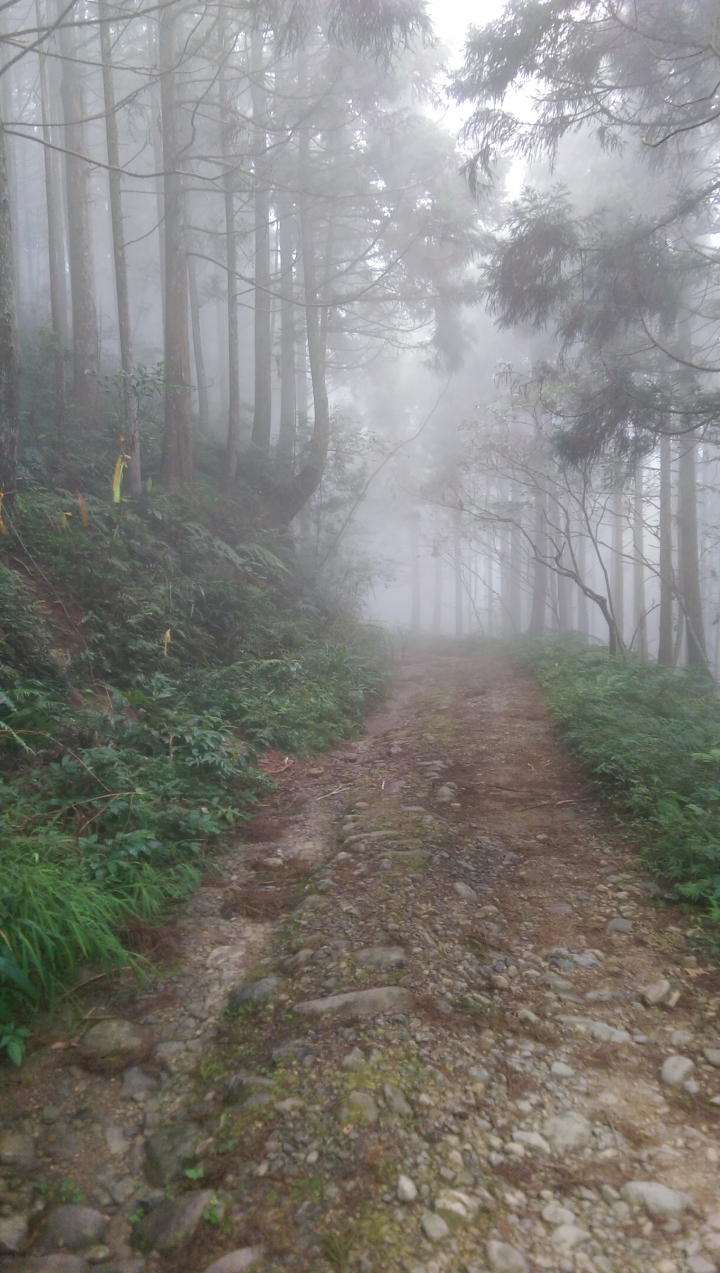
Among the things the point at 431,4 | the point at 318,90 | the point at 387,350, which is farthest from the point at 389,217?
the point at 387,350

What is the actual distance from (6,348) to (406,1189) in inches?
267

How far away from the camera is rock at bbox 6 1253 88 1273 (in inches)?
70.0

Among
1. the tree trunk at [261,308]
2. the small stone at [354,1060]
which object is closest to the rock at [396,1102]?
the small stone at [354,1060]

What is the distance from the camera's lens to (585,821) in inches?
185

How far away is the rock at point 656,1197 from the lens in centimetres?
190

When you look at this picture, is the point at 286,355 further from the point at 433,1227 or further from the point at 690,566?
the point at 433,1227

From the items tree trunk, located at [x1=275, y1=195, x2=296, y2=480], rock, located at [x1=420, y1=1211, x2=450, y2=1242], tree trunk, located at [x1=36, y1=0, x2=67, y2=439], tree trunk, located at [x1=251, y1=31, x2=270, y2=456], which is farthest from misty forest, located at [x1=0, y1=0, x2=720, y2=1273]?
tree trunk, located at [x1=251, y1=31, x2=270, y2=456]

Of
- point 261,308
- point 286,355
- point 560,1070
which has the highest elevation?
point 286,355

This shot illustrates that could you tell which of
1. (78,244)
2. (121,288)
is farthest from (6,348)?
(78,244)

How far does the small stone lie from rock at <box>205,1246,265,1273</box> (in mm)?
674

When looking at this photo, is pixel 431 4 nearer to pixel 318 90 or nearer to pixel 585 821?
pixel 318 90

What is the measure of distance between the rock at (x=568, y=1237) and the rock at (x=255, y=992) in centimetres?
139

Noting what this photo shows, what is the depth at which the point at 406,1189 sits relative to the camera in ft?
6.39

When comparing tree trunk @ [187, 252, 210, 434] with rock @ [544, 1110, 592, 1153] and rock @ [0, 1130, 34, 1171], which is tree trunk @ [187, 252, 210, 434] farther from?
rock @ [544, 1110, 592, 1153]
